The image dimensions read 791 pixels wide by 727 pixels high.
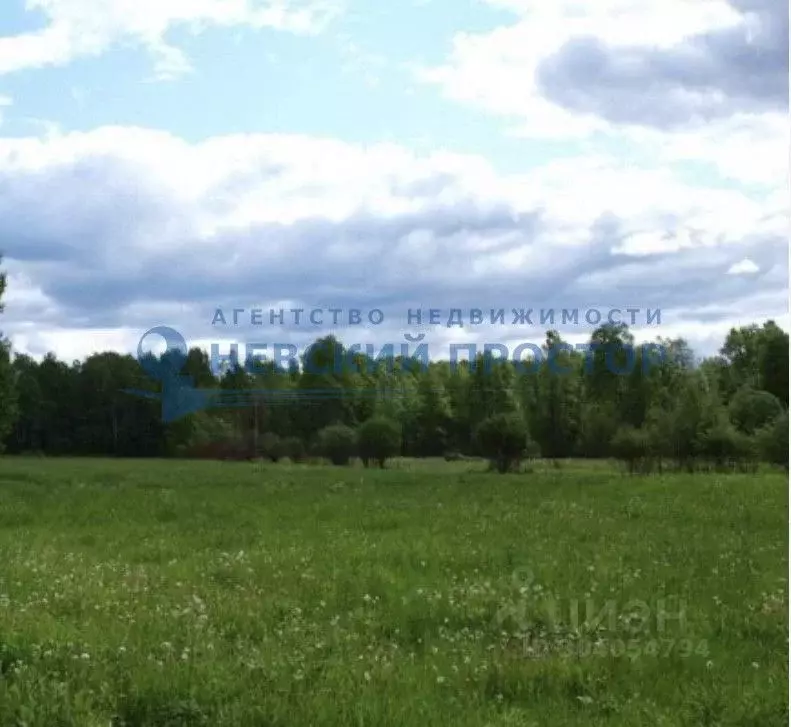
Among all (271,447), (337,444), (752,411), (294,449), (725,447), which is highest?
(752,411)

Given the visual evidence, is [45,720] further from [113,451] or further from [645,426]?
[113,451]

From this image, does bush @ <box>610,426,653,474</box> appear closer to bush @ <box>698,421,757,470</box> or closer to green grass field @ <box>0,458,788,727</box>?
bush @ <box>698,421,757,470</box>

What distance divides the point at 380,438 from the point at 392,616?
38081 mm

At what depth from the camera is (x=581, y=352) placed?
194 feet

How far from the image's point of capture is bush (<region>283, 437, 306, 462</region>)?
54.0m

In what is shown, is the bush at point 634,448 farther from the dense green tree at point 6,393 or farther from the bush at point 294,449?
the dense green tree at point 6,393

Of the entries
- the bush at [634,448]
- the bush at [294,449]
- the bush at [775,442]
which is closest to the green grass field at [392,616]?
the bush at [634,448]

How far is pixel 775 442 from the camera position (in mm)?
49688

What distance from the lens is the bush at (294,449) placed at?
2126 inches

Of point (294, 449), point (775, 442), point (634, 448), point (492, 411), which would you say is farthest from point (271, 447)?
point (775, 442)

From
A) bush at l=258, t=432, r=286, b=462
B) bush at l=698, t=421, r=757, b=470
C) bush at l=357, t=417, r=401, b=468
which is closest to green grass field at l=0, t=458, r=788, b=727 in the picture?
bush at l=357, t=417, r=401, b=468

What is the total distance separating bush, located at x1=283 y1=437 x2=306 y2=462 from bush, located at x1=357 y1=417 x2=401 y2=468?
5216 millimetres

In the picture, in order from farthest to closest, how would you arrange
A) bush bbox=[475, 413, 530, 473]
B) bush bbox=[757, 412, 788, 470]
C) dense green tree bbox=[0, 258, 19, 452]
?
bush bbox=[757, 412, 788, 470] < bush bbox=[475, 413, 530, 473] < dense green tree bbox=[0, 258, 19, 452]

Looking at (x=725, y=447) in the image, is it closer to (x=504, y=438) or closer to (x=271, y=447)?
(x=504, y=438)
